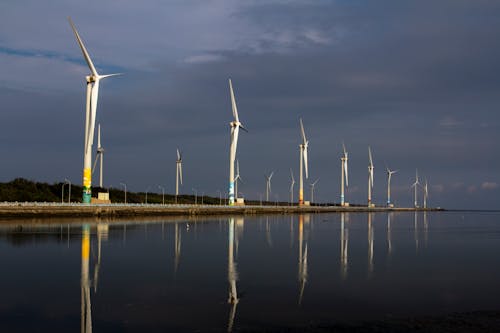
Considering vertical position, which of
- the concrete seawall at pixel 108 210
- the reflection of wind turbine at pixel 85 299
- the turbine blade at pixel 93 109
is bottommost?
the reflection of wind turbine at pixel 85 299

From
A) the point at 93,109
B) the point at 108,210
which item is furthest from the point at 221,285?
the point at 108,210

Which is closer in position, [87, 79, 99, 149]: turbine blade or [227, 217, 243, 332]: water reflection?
[227, 217, 243, 332]: water reflection

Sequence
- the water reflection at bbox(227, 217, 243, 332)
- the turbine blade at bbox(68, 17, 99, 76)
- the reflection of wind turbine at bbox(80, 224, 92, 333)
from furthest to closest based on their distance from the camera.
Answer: the turbine blade at bbox(68, 17, 99, 76)
the water reflection at bbox(227, 217, 243, 332)
the reflection of wind turbine at bbox(80, 224, 92, 333)

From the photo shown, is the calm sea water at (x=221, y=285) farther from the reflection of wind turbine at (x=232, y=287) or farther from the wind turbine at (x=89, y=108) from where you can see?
the wind turbine at (x=89, y=108)

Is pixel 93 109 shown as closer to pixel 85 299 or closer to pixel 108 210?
pixel 108 210

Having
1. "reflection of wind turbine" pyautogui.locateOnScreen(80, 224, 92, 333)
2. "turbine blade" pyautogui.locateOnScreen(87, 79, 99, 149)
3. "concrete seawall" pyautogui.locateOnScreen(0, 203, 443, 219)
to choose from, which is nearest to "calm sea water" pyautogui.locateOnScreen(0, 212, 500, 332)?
"reflection of wind turbine" pyautogui.locateOnScreen(80, 224, 92, 333)

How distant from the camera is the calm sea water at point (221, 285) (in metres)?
17.6

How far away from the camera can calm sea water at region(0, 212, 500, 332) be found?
17.6 metres

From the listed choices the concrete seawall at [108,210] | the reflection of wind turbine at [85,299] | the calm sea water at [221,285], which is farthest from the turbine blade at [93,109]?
the reflection of wind turbine at [85,299]

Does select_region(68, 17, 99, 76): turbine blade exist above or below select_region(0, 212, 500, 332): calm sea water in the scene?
above

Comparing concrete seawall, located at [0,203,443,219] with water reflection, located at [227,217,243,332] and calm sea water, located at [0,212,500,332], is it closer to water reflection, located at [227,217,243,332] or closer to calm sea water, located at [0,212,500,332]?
calm sea water, located at [0,212,500,332]

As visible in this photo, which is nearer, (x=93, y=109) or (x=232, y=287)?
(x=232, y=287)

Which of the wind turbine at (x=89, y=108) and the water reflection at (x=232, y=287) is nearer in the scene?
the water reflection at (x=232, y=287)

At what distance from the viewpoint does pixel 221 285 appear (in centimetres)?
2411
